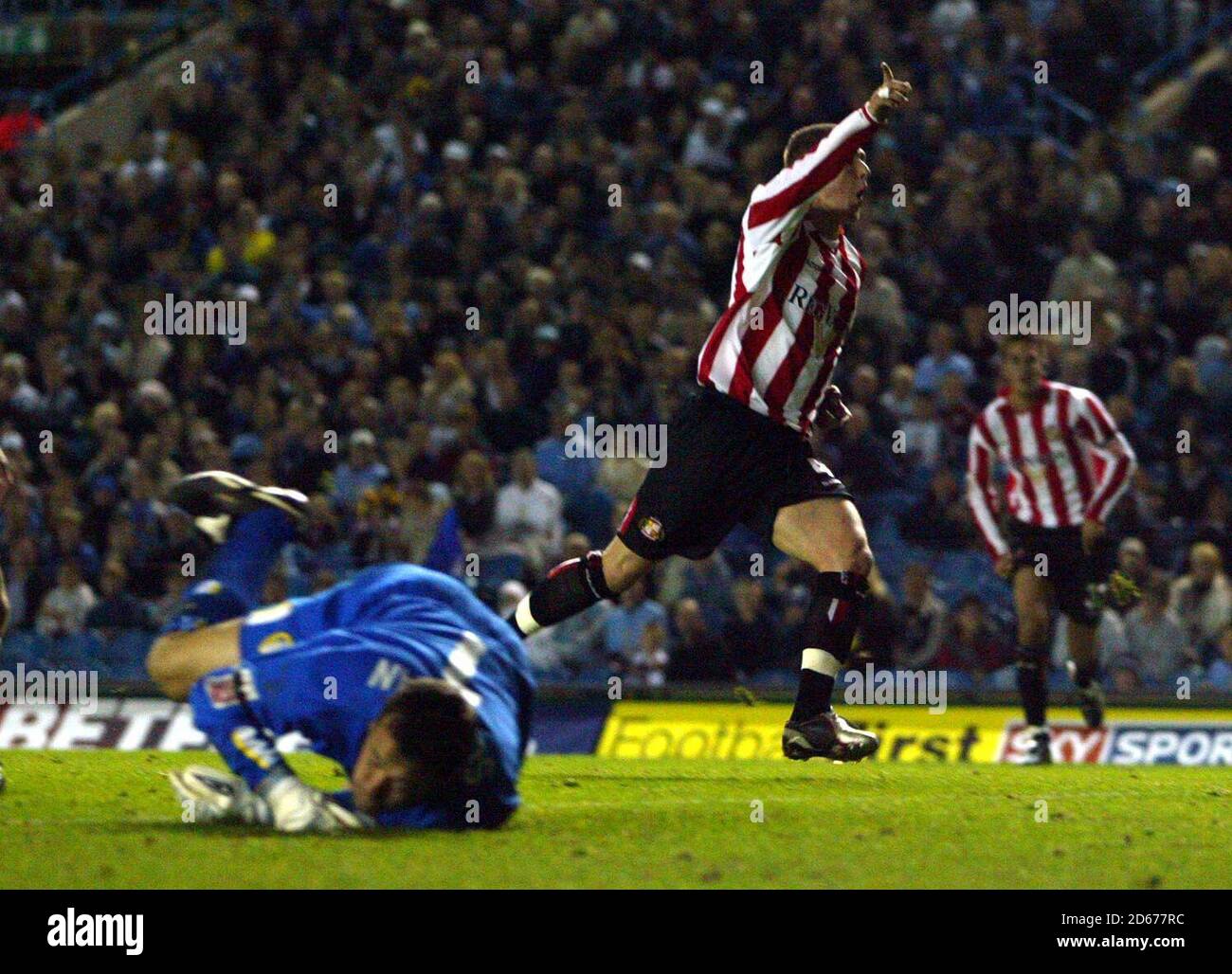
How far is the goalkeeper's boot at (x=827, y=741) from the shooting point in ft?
27.6

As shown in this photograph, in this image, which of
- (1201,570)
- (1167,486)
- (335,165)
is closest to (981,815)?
(1201,570)

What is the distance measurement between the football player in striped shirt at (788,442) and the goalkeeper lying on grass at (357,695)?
4.86ft

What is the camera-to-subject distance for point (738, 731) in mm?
13906

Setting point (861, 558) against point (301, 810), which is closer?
point (301, 810)

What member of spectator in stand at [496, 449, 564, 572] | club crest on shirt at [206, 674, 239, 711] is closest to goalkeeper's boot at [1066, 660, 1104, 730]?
spectator in stand at [496, 449, 564, 572]

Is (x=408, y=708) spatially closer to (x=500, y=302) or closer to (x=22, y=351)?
(x=500, y=302)

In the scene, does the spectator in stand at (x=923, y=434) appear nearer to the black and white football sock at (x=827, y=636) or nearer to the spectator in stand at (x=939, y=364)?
the spectator in stand at (x=939, y=364)

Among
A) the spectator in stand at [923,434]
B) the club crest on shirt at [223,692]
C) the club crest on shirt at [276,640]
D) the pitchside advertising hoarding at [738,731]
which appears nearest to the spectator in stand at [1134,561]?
the pitchside advertising hoarding at [738,731]

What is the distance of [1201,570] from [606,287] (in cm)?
564

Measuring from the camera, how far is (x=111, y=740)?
46.9ft

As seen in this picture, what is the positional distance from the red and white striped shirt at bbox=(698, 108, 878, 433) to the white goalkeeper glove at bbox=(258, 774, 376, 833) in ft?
8.65

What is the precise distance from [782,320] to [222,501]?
237 centimetres

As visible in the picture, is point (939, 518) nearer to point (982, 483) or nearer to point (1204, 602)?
point (1204, 602)

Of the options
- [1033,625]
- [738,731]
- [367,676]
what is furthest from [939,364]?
[367,676]
